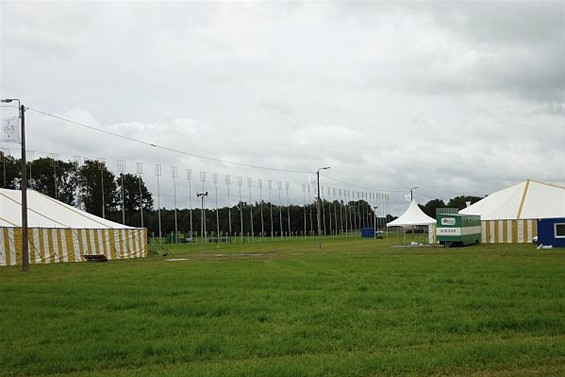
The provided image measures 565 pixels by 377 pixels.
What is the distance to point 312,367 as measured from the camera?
23.7 ft

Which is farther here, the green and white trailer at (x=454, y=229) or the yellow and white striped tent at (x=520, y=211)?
the yellow and white striped tent at (x=520, y=211)

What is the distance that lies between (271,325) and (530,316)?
4.44 m

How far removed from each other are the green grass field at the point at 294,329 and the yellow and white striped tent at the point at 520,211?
103 ft

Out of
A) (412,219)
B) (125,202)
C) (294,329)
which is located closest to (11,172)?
(125,202)

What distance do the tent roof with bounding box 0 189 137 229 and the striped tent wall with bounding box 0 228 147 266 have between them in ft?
1.54

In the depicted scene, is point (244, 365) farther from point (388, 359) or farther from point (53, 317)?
point (53, 317)

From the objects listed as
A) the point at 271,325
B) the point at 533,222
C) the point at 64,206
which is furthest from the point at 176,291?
the point at 533,222

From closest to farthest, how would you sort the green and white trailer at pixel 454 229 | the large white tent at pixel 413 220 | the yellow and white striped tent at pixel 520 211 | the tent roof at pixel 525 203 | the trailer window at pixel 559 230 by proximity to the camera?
1. the trailer window at pixel 559 230
2. the green and white trailer at pixel 454 229
3. the yellow and white striped tent at pixel 520 211
4. the tent roof at pixel 525 203
5. the large white tent at pixel 413 220

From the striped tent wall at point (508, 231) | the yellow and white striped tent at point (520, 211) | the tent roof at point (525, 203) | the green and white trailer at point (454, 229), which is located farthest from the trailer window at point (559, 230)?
the tent roof at point (525, 203)

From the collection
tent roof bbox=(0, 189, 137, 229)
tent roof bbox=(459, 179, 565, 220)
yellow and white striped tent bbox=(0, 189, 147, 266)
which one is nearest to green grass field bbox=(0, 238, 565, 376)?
yellow and white striped tent bbox=(0, 189, 147, 266)

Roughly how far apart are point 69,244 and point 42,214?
2.89 metres

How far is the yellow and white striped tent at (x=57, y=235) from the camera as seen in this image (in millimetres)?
33531

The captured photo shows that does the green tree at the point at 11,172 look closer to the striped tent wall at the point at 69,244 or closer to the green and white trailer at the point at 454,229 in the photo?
the striped tent wall at the point at 69,244

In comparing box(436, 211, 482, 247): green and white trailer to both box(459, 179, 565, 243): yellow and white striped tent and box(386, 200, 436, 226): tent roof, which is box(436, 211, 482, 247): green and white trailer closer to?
box(459, 179, 565, 243): yellow and white striped tent
